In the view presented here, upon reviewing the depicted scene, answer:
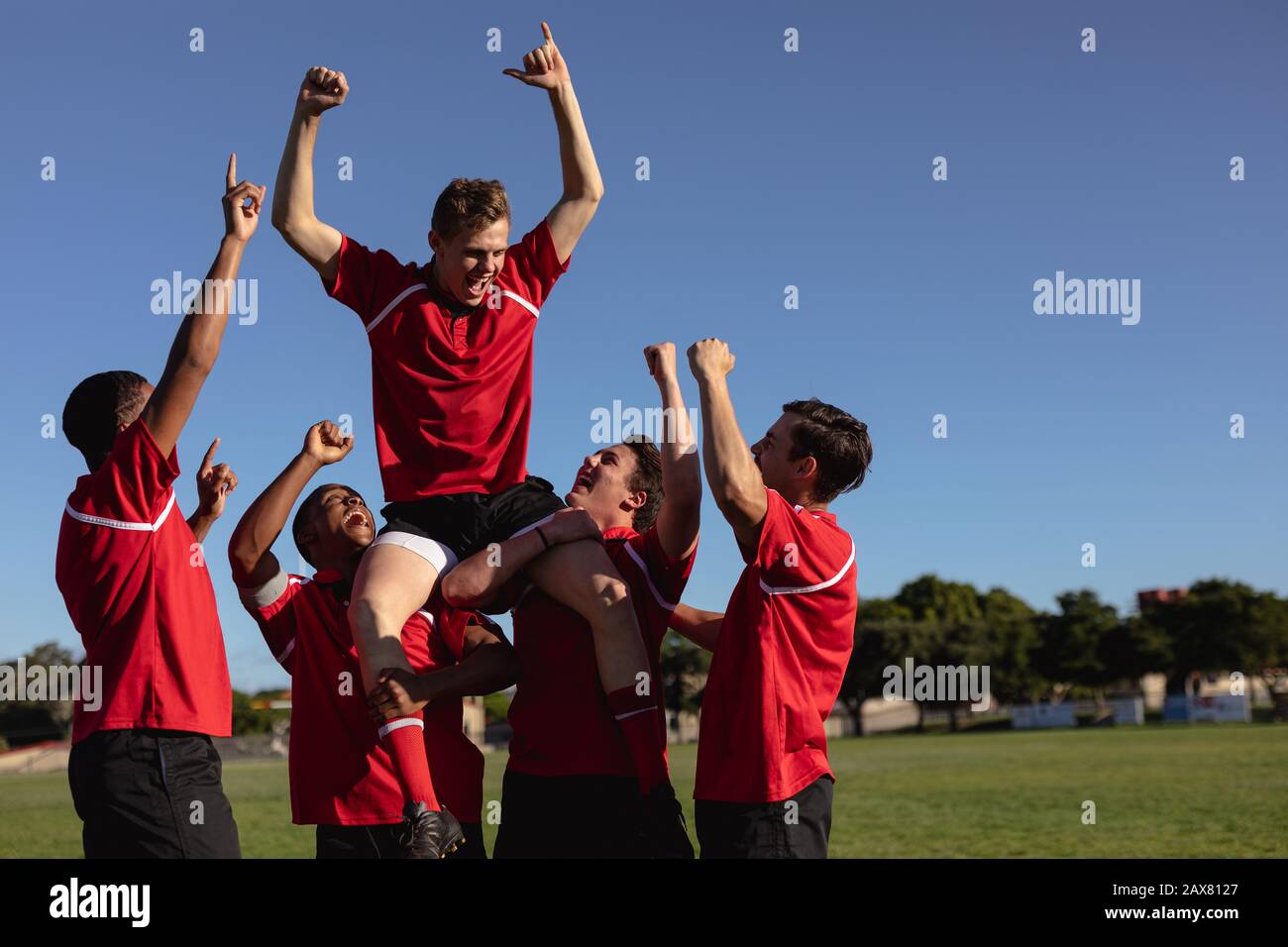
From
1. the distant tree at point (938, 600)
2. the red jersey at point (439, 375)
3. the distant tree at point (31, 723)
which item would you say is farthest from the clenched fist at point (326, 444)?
the distant tree at point (938, 600)

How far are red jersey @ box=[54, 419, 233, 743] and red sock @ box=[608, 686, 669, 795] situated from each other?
1.63m

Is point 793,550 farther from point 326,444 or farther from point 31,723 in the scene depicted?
point 31,723

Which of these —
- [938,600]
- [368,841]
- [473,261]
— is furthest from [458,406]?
[938,600]

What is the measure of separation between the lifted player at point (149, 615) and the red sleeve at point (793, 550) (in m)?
2.19

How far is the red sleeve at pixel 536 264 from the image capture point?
4941 millimetres

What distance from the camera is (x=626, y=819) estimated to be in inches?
178

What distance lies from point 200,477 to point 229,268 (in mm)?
1328

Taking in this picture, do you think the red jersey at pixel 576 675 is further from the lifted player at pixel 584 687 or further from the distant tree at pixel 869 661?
the distant tree at pixel 869 661

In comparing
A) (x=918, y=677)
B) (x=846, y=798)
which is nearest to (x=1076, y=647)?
(x=846, y=798)

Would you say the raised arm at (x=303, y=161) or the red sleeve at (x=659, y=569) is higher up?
the raised arm at (x=303, y=161)

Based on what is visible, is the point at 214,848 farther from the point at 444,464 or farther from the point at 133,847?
the point at 444,464

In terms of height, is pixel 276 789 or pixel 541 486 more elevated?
pixel 541 486

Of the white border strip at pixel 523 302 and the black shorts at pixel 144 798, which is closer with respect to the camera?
the black shorts at pixel 144 798

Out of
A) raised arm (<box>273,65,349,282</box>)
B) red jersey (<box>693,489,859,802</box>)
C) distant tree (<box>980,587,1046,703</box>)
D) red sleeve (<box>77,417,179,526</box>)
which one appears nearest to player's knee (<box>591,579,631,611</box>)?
red jersey (<box>693,489,859,802</box>)
